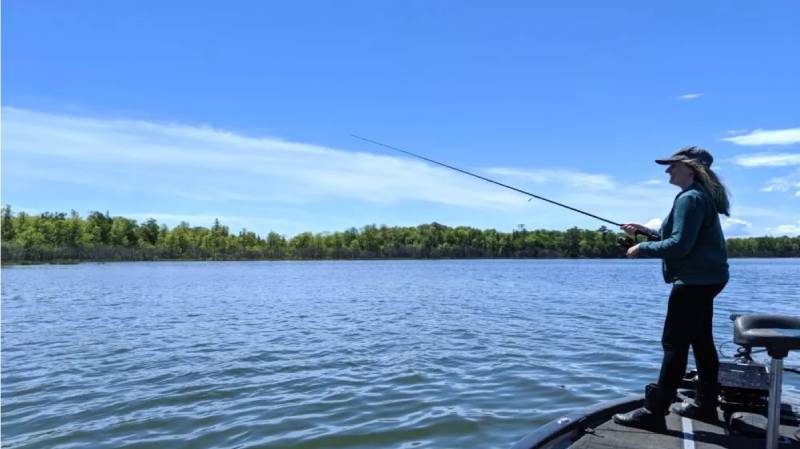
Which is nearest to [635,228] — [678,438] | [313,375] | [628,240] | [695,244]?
[628,240]

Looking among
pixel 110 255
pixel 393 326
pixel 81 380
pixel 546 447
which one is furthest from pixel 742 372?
pixel 110 255

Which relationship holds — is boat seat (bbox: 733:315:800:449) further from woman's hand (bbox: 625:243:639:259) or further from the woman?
woman's hand (bbox: 625:243:639:259)

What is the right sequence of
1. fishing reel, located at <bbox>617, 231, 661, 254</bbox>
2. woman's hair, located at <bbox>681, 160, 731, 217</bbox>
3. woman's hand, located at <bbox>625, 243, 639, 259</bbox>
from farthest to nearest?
fishing reel, located at <bbox>617, 231, 661, 254</bbox> → woman's hand, located at <bbox>625, 243, 639, 259</bbox> → woman's hair, located at <bbox>681, 160, 731, 217</bbox>

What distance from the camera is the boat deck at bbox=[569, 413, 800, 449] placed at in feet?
13.8

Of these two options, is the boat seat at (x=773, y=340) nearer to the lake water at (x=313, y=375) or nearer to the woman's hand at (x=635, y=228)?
the woman's hand at (x=635, y=228)

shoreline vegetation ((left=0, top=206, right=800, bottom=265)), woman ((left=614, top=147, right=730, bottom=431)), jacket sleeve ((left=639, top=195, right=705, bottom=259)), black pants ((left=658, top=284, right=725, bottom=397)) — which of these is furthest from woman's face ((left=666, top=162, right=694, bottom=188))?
shoreline vegetation ((left=0, top=206, right=800, bottom=265))

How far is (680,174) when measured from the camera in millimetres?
4852

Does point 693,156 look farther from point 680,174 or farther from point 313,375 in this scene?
point 313,375

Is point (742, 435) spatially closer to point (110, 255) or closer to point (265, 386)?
point (265, 386)

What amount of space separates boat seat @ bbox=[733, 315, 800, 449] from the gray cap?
1576mm

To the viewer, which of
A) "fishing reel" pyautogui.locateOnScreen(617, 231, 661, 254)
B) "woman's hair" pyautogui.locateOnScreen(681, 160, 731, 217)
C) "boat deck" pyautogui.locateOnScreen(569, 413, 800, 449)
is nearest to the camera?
"boat deck" pyautogui.locateOnScreen(569, 413, 800, 449)

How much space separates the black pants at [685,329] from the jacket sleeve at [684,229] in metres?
0.32

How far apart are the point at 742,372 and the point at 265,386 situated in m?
7.13

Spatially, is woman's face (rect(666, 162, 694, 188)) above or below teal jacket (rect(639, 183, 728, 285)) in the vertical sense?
above
